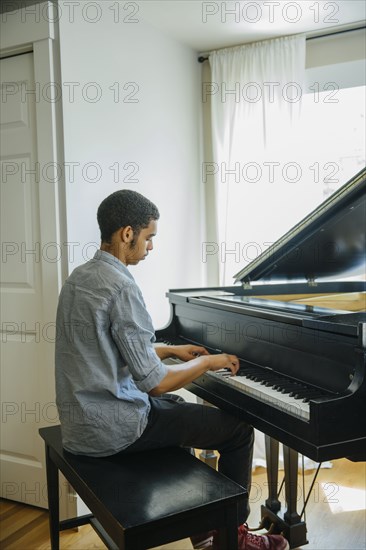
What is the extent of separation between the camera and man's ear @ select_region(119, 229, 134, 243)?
194 cm

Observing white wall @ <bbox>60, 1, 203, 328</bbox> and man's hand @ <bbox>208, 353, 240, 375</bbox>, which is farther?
white wall @ <bbox>60, 1, 203, 328</bbox>

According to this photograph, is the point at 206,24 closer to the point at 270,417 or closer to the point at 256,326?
the point at 256,326

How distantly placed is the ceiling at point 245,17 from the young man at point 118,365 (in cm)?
170

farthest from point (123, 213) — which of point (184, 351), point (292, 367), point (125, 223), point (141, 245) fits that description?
point (292, 367)

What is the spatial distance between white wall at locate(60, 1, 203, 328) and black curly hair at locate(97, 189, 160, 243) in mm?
779

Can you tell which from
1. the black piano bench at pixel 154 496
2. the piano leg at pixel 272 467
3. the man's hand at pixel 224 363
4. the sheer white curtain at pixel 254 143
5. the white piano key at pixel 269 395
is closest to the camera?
the black piano bench at pixel 154 496

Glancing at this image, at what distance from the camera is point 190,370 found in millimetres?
1930

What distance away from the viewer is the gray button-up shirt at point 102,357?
5.86 ft

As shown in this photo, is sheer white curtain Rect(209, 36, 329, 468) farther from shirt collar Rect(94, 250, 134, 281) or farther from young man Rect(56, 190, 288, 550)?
shirt collar Rect(94, 250, 134, 281)

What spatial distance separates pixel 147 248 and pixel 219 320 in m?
0.56

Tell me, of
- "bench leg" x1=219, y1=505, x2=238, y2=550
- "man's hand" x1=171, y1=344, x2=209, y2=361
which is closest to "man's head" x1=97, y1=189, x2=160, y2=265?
"man's hand" x1=171, y1=344, x2=209, y2=361

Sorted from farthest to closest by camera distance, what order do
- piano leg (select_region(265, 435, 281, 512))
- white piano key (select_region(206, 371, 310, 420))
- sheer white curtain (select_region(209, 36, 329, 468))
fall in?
1. sheer white curtain (select_region(209, 36, 329, 468))
2. piano leg (select_region(265, 435, 281, 512))
3. white piano key (select_region(206, 371, 310, 420))

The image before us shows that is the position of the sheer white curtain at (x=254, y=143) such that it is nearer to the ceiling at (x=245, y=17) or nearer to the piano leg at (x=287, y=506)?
the ceiling at (x=245, y=17)

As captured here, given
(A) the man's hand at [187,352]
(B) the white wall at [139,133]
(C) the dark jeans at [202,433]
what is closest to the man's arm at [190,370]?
(C) the dark jeans at [202,433]
